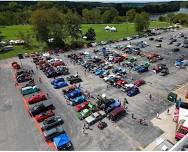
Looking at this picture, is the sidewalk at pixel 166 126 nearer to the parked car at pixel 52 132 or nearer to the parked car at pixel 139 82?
the parked car at pixel 139 82

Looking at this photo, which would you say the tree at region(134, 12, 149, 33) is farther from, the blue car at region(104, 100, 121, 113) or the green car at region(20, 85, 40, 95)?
the blue car at region(104, 100, 121, 113)

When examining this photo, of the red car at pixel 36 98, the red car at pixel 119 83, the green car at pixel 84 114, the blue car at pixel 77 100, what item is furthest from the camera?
the red car at pixel 119 83

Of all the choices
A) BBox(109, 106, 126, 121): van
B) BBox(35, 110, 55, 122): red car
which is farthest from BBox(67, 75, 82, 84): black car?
BBox(109, 106, 126, 121): van

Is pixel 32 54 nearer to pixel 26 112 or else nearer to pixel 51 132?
pixel 26 112

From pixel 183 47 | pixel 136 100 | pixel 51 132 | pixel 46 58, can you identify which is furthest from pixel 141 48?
pixel 51 132

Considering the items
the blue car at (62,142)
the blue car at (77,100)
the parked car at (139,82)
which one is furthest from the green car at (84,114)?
the parked car at (139,82)

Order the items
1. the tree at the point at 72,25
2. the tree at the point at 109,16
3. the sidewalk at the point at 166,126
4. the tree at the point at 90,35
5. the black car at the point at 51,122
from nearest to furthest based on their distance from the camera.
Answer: the sidewalk at the point at 166,126, the black car at the point at 51,122, the tree at the point at 72,25, the tree at the point at 90,35, the tree at the point at 109,16

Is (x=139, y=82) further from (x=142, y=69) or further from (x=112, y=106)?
(x=112, y=106)
